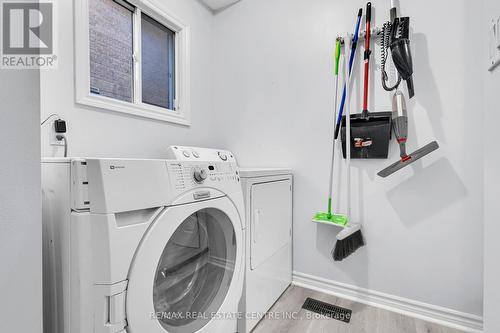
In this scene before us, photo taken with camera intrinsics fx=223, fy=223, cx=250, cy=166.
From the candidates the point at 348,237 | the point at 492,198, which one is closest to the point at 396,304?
the point at 348,237

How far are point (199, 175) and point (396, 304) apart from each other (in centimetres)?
149

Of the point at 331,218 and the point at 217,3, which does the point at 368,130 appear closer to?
the point at 331,218

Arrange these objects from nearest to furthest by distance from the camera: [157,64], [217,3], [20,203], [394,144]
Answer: [20,203], [394,144], [157,64], [217,3]

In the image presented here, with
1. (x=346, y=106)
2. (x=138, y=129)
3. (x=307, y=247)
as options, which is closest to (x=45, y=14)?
(x=138, y=129)

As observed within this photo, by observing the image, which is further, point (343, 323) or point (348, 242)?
point (348, 242)

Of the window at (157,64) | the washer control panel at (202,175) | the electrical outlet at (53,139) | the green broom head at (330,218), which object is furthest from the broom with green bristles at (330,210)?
the electrical outlet at (53,139)

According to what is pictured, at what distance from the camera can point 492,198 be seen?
33.7 inches

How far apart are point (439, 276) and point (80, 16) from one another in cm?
250

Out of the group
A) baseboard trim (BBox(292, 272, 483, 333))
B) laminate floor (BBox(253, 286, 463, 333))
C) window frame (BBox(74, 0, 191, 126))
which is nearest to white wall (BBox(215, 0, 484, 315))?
baseboard trim (BBox(292, 272, 483, 333))

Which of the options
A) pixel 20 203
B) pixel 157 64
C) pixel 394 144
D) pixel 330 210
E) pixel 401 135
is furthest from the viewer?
pixel 157 64

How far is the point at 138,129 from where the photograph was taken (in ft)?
5.11

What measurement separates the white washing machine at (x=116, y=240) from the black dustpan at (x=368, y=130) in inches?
41.3

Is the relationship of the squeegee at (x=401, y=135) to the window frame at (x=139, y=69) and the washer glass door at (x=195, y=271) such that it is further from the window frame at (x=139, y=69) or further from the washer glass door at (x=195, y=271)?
the window frame at (x=139, y=69)

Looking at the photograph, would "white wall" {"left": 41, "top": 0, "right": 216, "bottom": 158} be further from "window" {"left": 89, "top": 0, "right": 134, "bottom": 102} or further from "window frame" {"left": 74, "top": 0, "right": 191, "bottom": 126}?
"window" {"left": 89, "top": 0, "right": 134, "bottom": 102}
